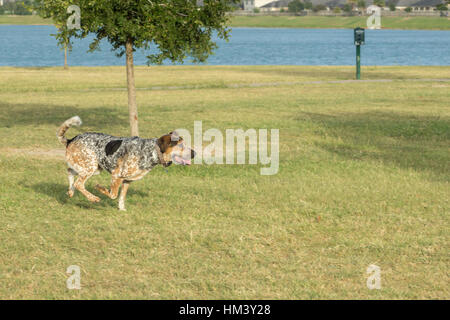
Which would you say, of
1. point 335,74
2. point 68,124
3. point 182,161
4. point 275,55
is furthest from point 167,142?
point 275,55

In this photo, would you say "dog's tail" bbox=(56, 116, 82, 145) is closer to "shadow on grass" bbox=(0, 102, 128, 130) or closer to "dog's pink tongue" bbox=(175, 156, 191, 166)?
"dog's pink tongue" bbox=(175, 156, 191, 166)

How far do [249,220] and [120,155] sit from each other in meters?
2.24

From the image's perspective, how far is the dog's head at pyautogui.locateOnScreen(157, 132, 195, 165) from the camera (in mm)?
9117

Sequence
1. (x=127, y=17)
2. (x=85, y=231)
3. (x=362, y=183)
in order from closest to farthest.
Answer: (x=85, y=231)
(x=362, y=183)
(x=127, y=17)

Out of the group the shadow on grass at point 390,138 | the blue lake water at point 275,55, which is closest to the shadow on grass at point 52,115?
the shadow on grass at point 390,138

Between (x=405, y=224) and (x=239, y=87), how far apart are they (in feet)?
87.5

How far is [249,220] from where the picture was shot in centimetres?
1009

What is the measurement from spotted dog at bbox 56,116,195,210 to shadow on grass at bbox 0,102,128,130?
11473 mm

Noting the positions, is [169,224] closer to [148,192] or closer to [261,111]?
[148,192]

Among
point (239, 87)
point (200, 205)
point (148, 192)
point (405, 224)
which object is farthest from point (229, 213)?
point (239, 87)

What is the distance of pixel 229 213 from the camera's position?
34.3 feet

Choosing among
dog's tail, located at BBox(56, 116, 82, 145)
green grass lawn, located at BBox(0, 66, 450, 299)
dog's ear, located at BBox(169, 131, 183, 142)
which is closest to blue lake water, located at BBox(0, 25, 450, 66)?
green grass lawn, located at BBox(0, 66, 450, 299)

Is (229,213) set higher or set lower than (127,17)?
lower

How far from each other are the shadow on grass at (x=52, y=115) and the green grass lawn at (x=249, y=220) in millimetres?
527
